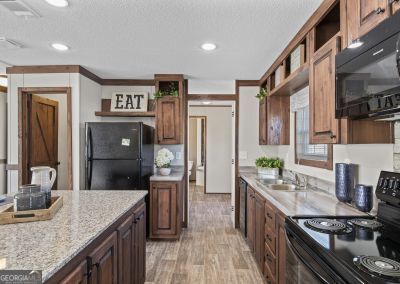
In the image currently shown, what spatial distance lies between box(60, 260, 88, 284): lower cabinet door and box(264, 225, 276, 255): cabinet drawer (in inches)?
60.4

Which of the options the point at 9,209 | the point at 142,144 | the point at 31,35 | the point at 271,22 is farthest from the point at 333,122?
the point at 31,35

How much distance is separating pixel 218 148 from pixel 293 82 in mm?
4443

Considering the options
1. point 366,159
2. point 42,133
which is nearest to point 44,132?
point 42,133

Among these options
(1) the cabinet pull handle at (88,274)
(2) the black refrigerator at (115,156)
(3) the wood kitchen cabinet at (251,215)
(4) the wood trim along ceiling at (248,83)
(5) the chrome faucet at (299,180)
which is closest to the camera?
(1) the cabinet pull handle at (88,274)

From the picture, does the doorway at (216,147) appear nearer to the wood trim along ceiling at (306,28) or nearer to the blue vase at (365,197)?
the wood trim along ceiling at (306,28)

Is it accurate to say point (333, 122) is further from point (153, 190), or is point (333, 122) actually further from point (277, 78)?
point (153, 190)

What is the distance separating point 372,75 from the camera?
1210 mm

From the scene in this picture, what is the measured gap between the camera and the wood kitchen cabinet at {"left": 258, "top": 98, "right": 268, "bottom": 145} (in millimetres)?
3832

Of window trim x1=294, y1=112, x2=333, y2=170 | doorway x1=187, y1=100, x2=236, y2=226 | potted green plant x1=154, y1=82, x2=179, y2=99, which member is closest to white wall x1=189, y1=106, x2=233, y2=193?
doorway x1=187, y1=100, x2=236, y2=226

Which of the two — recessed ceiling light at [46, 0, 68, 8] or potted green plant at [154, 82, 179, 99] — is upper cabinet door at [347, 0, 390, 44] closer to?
recessed ceiling light at [46, 0, 68, 8]

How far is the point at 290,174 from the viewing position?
340 cm

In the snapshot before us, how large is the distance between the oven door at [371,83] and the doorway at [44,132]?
3328mm

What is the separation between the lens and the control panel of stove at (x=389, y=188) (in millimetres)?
1447

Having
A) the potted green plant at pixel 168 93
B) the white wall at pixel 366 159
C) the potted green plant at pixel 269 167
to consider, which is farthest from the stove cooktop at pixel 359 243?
the potted green plant at pixel 168 93
